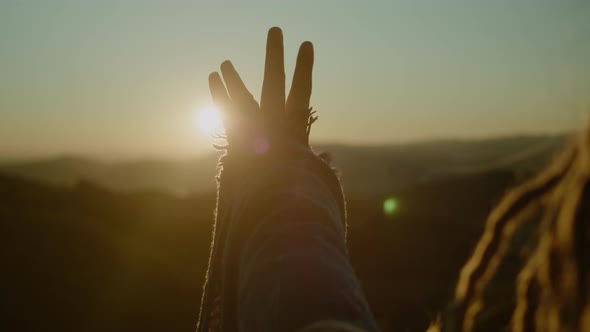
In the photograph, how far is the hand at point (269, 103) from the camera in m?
1.50

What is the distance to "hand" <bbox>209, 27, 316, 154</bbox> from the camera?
1497 mm

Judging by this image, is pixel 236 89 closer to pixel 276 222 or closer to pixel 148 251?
pixel 276 222

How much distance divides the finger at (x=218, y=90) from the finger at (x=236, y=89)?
20 mm

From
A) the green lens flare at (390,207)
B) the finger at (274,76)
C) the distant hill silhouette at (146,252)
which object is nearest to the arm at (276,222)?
the finger at (274,76)

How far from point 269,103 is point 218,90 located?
227mm

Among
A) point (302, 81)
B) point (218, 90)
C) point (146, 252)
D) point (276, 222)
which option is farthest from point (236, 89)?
point (146, 252)

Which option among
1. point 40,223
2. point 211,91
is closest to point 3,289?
point 40,223

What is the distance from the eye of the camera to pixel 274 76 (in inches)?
61.0

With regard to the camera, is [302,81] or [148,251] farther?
[148,251]

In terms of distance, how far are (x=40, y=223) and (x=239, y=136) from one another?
803 cm

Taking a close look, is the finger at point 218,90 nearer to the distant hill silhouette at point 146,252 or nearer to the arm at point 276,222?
the arm at point 276,222

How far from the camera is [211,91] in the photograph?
1662 millimetres

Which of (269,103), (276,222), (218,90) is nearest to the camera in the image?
(276,222)

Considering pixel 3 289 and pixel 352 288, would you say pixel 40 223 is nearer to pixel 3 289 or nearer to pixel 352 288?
pixel 3 289
